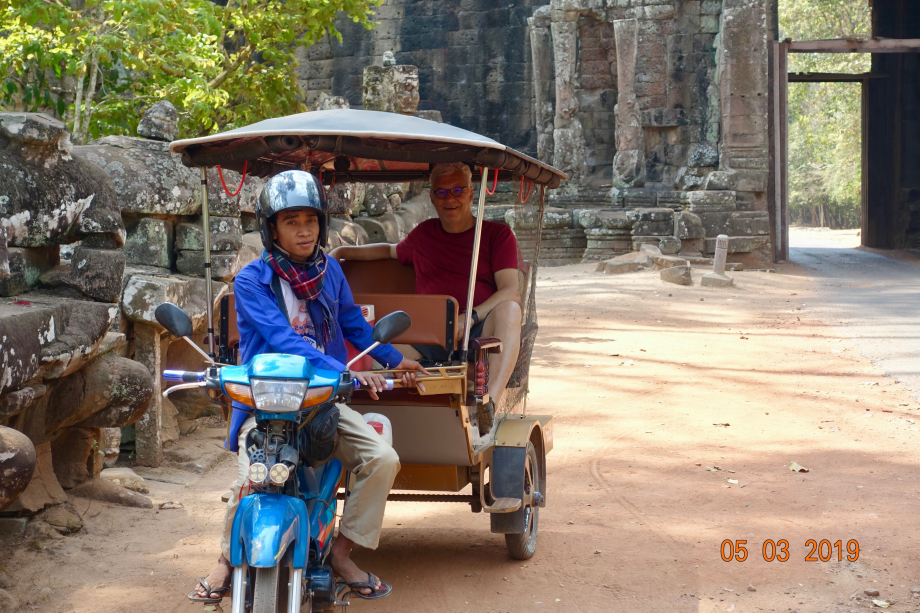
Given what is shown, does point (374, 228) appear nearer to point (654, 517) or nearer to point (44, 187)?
point (654, 517)

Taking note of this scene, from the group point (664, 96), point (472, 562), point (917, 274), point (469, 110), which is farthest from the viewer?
point (469, 110)

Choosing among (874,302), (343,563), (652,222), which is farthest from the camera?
(652,222)

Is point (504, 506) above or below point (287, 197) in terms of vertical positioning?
below

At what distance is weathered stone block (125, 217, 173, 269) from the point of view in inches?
239

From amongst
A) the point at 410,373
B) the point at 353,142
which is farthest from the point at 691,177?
the point at 410,373

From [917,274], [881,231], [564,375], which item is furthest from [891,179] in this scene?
[564,375]

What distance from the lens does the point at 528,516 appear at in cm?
434

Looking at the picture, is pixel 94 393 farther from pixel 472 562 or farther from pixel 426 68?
pixel 426 68

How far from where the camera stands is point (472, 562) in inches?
171

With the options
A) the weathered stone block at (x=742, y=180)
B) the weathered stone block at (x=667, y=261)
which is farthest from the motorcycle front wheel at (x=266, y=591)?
the weathered stone block at (x=742, y=180)

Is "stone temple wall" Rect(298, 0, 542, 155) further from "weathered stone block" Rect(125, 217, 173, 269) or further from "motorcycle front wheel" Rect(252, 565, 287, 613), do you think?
"motorcycle front wheel" Rect(252, 565, 287, 613)

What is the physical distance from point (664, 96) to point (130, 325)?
16.0m
